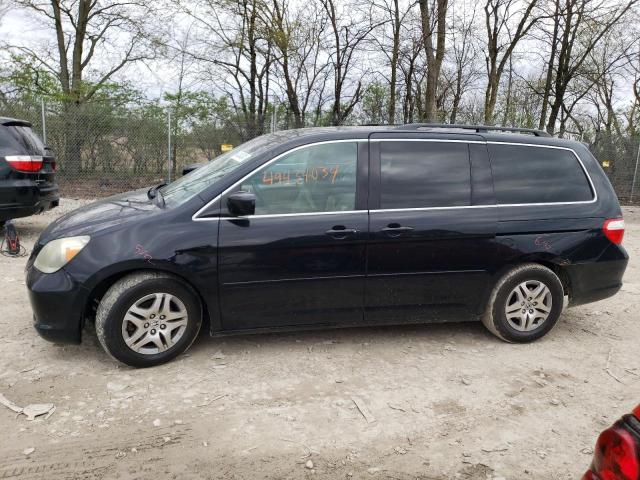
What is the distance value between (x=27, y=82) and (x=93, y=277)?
52.2ft

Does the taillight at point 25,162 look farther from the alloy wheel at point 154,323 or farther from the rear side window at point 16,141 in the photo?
the alloy wheel at point 154,323

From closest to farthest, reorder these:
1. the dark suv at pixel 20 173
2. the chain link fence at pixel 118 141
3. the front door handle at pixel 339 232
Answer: the front door handle at pixel 339 232, the dark suv at pixel 20 173, the chain link fence at pixel 118 141

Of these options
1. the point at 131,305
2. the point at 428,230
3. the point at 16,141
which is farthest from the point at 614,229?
the point at 16,141

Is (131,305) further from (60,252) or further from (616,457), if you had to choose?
(616,457)

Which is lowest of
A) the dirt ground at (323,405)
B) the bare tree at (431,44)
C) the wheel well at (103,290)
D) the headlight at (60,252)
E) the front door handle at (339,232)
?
the dirt ground at (323,405)

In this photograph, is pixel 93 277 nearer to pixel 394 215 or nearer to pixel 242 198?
pixel 242 198

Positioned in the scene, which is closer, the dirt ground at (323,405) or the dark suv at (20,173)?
the dirt ground at (323,405)

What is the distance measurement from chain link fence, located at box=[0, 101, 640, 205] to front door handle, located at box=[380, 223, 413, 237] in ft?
29.1

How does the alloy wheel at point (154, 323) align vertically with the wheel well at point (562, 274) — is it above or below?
below

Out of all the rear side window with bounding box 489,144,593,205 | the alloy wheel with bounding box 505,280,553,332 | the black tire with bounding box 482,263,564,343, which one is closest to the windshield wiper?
the rear side window with bounding box 489,144,593,205

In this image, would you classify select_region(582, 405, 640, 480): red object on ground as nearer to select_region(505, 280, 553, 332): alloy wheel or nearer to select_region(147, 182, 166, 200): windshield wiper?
select_region(505, 280, 553, 332): alloy wheel

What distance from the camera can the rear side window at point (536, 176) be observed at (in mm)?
4152

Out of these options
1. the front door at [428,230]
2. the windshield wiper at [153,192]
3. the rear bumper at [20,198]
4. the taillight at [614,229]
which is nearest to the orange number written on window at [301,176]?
the front door at [428,230]

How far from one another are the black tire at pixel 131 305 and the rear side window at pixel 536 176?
8.53ft
